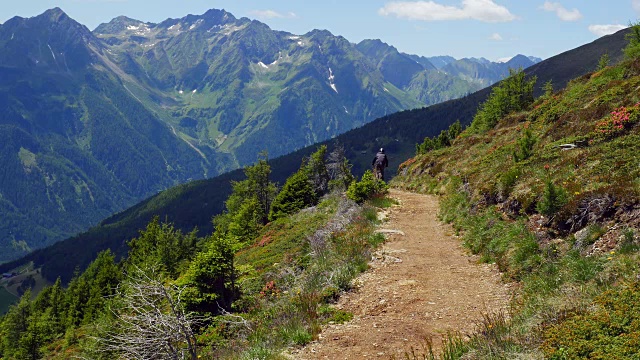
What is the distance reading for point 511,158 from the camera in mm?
→ 23250

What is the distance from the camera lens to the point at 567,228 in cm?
1280

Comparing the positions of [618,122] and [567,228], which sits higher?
[618,122]

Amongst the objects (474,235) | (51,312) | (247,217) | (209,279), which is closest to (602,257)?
(474,235)

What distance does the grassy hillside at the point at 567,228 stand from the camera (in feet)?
23.9

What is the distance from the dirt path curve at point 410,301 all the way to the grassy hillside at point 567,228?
77 centimetres

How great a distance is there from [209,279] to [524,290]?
11585 millimetres

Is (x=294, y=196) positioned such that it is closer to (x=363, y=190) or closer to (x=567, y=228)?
(x=363, y=190)

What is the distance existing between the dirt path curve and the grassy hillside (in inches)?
30.3

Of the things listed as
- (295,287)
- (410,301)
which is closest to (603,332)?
(410,301)

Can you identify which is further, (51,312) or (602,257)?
(51,312)

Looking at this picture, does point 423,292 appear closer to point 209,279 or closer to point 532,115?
point 209,279

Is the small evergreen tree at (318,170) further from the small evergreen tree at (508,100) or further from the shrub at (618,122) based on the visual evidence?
the shrub at (618,122)

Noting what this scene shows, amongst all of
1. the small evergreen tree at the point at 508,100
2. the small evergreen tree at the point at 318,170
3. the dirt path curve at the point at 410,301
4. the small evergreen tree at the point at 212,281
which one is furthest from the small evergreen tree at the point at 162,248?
the small evergreen tree at the point at 508,100

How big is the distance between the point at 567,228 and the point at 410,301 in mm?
5626
